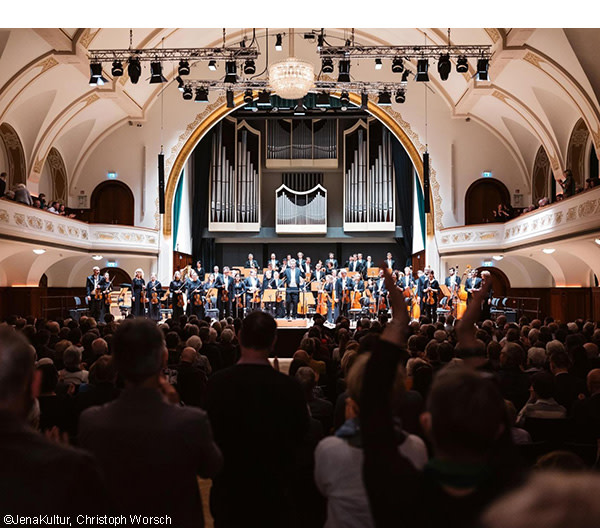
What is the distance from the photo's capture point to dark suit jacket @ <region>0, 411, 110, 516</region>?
1.18 meters

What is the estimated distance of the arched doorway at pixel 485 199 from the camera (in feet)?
56.2

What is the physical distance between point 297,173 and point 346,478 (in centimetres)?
1980

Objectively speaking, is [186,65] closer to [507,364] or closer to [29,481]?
[507,364]

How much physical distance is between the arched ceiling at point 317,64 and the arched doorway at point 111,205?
1027 millimetres

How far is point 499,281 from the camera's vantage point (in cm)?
1722

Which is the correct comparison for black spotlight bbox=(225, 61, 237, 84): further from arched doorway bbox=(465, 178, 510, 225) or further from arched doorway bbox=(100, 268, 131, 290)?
arched doorway bbox=(465, 178, 510, 225)

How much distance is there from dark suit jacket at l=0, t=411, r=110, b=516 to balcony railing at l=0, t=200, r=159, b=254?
1127 cm

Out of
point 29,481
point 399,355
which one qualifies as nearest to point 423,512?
point 399,355

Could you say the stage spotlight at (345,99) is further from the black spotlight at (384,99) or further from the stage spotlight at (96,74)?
the stage spotlight at (96,74)

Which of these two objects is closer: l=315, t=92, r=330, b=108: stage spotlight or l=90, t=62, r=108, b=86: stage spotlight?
l=90, t=62, r=108, b=86: stage spotlight

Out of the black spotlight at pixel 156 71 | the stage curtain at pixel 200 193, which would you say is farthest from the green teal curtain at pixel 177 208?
the black spotlight at pixel 156 71

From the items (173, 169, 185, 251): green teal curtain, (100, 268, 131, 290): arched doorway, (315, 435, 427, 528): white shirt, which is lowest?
(315, 435, 427, 528): white shirt

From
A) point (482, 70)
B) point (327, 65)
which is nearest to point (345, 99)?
point (327, 65)

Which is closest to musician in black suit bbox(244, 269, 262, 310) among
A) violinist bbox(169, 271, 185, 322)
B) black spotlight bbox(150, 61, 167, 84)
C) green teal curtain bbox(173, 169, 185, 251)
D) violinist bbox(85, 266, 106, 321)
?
violinist bbox(169, 271, 185, 322)
